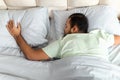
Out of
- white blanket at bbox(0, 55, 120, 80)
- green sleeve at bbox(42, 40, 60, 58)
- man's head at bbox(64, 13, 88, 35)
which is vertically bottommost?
white blanket at bbox(0, 55, 120, 80)

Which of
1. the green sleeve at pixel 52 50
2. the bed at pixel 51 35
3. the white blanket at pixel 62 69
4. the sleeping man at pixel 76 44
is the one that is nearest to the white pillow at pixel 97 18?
the bed at pixel 51 35

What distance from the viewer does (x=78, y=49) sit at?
5.05ft

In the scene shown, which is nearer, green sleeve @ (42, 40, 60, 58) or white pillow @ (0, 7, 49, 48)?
green sleeve @ (42, 40, 60, 58)

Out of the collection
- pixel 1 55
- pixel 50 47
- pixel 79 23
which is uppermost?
pixel 79 23

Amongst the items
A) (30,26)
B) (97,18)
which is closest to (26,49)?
(30,26)

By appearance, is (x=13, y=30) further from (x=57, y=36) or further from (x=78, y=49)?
(x=78, y=49)

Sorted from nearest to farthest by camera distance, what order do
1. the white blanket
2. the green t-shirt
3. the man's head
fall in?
the white blanket
the green t-shirt
the man's head

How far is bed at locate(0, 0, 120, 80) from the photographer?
4.55ft

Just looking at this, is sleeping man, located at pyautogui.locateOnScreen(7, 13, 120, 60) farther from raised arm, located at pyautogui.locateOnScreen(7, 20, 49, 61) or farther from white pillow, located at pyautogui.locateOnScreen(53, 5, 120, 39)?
white pillow, located at pyautogui.locateOnScreen(53, 5, 120, 39)

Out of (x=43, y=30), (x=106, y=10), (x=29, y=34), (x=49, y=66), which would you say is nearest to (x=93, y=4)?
(x=106, y=10)

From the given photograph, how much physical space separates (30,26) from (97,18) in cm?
56

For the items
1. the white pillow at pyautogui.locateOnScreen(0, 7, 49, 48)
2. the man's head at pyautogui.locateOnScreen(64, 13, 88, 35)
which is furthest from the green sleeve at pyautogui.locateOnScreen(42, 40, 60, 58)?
the white pillow at pyautogui.locateOnScreen(0, 7, 49, 48)

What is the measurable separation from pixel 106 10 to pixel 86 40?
1.39 ft

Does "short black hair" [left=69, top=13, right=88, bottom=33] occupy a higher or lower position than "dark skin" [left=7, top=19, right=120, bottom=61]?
higher
